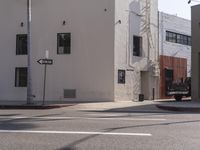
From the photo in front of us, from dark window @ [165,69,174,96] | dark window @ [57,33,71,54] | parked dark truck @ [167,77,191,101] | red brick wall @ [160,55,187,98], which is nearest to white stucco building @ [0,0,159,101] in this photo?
dark window @ [57,33,71,54]

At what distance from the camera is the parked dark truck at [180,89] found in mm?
39156

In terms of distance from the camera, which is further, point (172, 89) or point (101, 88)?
point (172, 89)

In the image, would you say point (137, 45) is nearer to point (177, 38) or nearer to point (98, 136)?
point (177, 38)

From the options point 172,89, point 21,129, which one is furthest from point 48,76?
point 21,129

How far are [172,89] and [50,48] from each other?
11527 mm

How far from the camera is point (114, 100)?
3281cm

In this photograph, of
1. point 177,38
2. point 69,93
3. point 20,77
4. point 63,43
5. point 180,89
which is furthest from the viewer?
point 177,38

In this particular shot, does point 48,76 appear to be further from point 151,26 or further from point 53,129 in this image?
point 53,129

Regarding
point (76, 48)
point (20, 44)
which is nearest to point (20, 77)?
point (20, 44)

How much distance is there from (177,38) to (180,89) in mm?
7332

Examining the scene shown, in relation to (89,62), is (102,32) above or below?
above

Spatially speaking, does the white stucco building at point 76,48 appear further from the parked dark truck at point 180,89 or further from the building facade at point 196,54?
the parked dark truck at point 180,89

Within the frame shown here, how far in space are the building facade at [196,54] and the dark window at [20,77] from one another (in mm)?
12367

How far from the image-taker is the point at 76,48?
3350 centimetres
